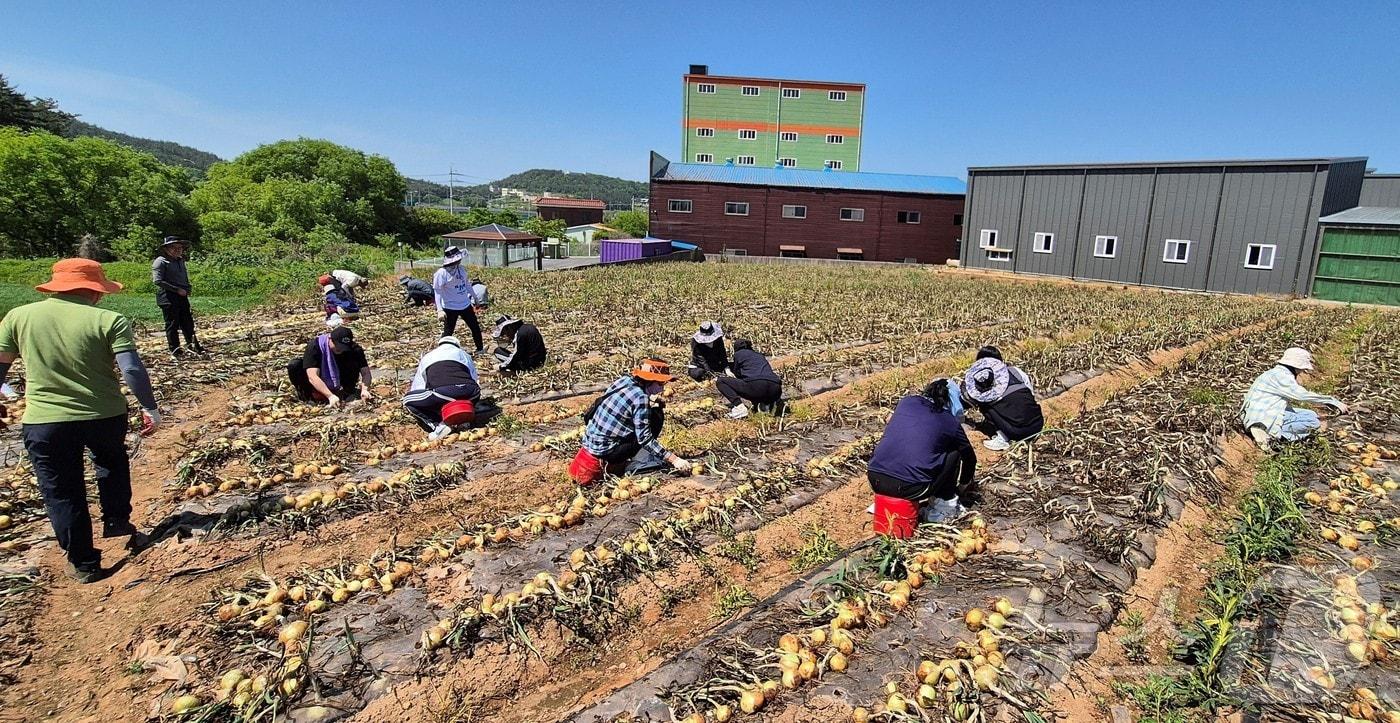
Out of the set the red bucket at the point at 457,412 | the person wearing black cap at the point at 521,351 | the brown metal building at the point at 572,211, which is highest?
the brown metal building at the point at 572,211

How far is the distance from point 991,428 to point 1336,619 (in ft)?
13.5

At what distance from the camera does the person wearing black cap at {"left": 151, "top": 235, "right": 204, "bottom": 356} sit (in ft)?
33.6

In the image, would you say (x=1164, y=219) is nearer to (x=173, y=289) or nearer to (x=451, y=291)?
(x=451, y=291)

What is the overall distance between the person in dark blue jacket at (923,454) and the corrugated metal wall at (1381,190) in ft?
96.0

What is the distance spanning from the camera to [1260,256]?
2447cm

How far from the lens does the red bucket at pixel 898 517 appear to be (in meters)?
5.51

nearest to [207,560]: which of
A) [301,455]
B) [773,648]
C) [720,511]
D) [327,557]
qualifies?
[327,557]

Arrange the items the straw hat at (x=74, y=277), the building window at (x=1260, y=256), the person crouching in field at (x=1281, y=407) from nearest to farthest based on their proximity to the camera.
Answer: the straw hat at (x=74, y=277) < the person crouching in field at (x=1281, y=407) < the building window at (x=1260, y=256)

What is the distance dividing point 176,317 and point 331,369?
4476 mm

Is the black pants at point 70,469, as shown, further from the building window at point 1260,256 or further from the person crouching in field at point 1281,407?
the building window at point 1260,256

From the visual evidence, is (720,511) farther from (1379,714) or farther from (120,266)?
(120,266)

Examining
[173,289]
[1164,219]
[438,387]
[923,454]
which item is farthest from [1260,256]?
[173,289]

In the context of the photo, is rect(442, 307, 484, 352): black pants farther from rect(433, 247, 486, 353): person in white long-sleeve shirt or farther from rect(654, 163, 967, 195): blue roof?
rect(654, 163, 967, 195): blue roof

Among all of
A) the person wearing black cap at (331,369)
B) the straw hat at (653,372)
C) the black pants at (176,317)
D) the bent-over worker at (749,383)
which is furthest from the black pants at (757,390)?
the black pants at (176,317)
